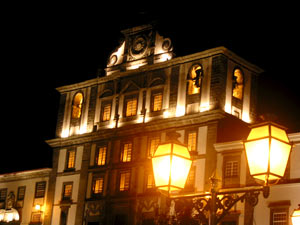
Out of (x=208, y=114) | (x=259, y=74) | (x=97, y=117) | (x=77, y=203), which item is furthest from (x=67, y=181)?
(x=259, y=74)

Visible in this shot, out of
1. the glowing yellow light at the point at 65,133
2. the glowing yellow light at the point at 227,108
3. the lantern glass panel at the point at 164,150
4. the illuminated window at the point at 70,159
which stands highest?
the glowing yellow light at the point at 227,108

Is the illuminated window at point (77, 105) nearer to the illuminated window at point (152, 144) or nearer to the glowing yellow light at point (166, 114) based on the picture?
the illuminated window at point (152, 144)

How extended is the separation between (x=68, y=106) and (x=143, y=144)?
921 centimetres

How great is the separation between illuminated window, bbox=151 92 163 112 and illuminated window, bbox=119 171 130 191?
476cm

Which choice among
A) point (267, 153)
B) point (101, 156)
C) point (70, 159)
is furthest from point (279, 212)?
point (267, 153)

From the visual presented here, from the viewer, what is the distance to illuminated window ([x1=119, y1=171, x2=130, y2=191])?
1609 inches

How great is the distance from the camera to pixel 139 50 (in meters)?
43.4

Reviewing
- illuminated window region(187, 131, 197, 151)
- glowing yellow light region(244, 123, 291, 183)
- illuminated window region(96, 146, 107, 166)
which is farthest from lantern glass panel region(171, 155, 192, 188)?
illuminated window region(96, 146, 107, 166)

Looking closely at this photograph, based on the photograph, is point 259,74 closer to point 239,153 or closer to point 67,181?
point 239,153

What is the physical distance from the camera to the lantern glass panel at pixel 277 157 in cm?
845

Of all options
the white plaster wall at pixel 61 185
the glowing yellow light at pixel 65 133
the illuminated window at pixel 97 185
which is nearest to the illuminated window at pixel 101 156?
the illuminated window at pixel 97 185

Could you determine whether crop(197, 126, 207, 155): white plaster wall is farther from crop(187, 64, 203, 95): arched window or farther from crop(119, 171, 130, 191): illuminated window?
crop(119, 171, 130, 191): illuminated window

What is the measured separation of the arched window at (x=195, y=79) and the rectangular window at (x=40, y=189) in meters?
14.6

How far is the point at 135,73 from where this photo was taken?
42719mm
